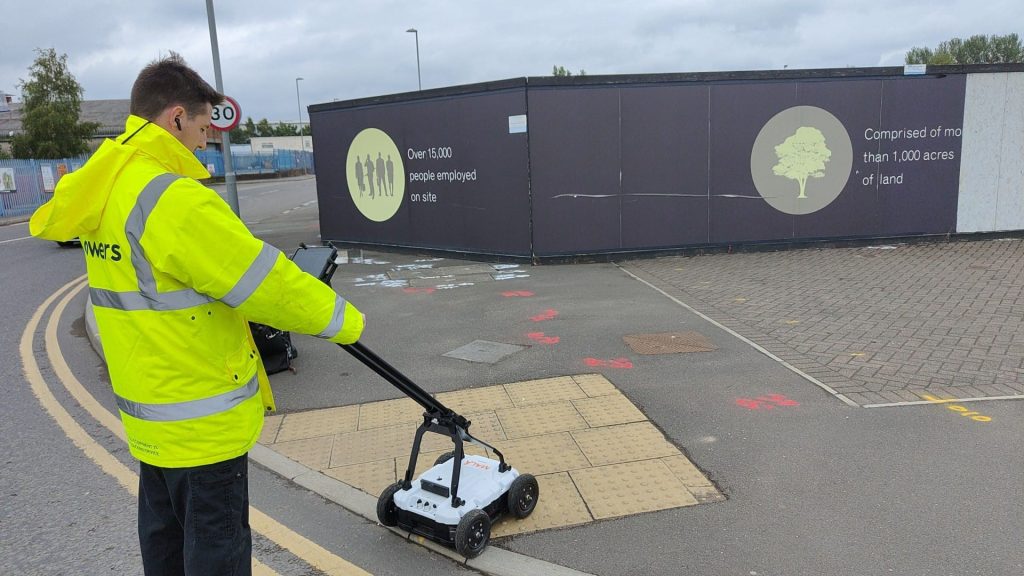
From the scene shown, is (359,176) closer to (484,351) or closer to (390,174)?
(390,174)

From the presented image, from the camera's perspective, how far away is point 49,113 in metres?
36.4

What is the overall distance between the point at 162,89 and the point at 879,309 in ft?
26.0

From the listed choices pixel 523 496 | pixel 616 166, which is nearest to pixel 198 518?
pixel 523 496

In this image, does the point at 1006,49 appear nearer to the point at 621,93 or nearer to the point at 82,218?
the point at 621,93

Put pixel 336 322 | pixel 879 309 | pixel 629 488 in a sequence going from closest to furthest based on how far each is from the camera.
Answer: pixel 336 322 < pixel 629 488 < pixel 879 309

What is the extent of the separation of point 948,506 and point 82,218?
4.32 metres

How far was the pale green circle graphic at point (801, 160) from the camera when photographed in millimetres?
11977

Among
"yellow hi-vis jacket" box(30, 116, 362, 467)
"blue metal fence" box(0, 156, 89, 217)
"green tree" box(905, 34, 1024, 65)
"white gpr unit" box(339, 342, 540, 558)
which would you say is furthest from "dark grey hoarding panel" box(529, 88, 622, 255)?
"green tree" box(905, 34, 1024, 65)

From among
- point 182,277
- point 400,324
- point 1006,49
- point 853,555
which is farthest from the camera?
point 1006,49

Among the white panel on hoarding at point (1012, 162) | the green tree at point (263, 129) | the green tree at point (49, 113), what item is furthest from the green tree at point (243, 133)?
the white panel on hoarding at point (1012, 162)

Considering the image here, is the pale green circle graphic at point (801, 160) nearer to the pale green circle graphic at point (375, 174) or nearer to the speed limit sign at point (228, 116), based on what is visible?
the pale green circle graphic at point (375, 174)

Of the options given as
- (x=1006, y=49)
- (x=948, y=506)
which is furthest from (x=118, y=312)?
(x=1006, y=49)

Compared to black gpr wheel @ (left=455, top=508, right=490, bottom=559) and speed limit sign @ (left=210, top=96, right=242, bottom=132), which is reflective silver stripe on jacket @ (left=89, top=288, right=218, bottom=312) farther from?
speed limit sign @ (left=210, top=96, right=242, bottom=132)

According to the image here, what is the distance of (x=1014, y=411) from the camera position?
499cm
